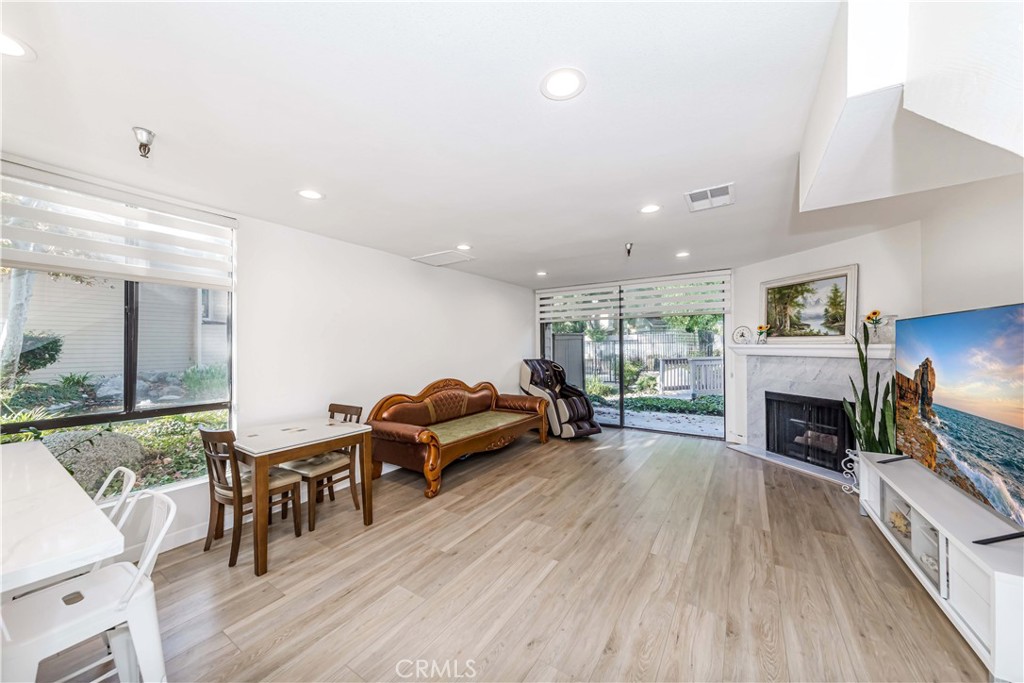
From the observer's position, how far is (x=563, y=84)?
1.40m

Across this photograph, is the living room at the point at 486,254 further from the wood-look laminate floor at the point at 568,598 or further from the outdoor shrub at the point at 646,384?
the outdoor shrub at the point at 646,384

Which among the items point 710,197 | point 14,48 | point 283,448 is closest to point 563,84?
point 710,197

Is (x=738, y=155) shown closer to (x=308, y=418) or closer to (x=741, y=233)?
(x=741, y=233)

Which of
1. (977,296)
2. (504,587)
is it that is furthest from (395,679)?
(977,296)

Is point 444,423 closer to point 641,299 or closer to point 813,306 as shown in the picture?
point 641,299

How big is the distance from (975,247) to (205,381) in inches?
214

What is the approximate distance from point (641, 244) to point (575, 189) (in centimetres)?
161

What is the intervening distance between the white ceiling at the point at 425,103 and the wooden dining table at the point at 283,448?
1.69 meters

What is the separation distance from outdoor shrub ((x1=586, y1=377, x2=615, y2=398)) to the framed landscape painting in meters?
2.45

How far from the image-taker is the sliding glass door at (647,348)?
5.20 m

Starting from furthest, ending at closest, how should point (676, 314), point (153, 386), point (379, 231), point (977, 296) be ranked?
1. point (676, 314)
2. point (379, 231)
3. point (153, 386)
4. point (977, 296)

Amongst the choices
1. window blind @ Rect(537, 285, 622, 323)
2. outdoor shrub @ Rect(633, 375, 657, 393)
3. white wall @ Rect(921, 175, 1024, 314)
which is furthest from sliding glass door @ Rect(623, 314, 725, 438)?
white wall @ Rect(921, 175, 1024, 314)

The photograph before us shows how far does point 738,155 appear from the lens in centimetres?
195

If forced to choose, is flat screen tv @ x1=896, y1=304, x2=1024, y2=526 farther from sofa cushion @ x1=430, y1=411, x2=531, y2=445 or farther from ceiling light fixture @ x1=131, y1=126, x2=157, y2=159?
ceiling light fixture @ x1=131, y1=126, x2=157, y2=159
